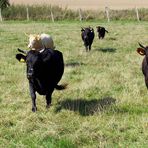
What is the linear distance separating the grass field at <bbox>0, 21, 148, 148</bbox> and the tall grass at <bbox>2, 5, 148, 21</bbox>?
23.2 meters

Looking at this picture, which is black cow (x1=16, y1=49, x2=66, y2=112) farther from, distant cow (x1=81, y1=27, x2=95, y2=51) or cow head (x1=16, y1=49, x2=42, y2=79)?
distant cow (x1=81, y1=27, x2=95, y2=51)

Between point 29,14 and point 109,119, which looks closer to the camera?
point 109,119

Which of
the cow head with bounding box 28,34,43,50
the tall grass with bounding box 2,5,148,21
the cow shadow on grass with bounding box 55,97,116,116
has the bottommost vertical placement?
the cow shadow on grass with bounding box 55,97,116,116

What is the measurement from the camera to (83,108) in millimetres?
8273

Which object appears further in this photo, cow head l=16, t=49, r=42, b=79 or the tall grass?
the tall grass

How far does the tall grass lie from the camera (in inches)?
1465

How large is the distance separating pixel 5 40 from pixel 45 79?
39.7 feet

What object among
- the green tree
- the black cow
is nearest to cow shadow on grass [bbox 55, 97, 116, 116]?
the black cow

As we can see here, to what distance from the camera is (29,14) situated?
39.6 meters

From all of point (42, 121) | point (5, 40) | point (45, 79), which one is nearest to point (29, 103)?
point (45, 79)

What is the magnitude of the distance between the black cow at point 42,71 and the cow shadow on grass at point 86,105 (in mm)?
361

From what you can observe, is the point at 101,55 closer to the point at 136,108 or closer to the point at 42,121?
the point at 136,108

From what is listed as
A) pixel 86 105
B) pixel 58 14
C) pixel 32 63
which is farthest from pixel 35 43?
pixel 58 14

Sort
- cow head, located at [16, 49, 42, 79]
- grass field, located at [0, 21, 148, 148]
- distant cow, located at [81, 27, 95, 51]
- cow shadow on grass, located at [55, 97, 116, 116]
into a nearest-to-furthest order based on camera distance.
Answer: grass field, located at [0, 21, 148, 148]
cow head, located at [16, 49, 42, 79]
cow shadow on grass, located at [55, 97, 116, 116]
distant cow, located at [81, 27, 95, 51]
